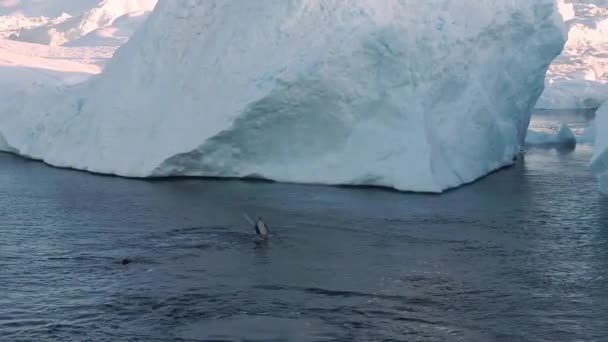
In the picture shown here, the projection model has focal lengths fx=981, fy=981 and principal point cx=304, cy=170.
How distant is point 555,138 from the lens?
25.7 metres

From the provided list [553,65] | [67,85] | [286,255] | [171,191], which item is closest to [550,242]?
[286,255]

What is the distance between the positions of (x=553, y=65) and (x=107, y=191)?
28.7 metres

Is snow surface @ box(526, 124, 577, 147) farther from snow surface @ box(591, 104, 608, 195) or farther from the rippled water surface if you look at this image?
snow surface @ box(591, 104, 608, 195)

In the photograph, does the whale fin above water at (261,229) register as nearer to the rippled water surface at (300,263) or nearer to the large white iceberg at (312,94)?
the rippled water surface at (300,263)

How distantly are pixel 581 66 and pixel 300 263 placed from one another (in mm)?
32336

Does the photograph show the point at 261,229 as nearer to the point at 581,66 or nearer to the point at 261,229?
→ the point at 261,229

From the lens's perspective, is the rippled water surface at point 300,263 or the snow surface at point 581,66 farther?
the snow surface at point 581,66

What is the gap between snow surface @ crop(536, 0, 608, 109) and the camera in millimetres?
39000

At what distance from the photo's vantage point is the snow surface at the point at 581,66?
128 feet

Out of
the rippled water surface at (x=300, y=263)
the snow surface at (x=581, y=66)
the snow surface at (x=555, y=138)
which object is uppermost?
the snow surface at (x=581, y=66)

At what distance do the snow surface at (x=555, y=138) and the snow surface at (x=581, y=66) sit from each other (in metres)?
12.1

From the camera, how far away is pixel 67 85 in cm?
2238

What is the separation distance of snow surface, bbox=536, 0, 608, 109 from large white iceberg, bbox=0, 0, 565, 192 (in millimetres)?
19607

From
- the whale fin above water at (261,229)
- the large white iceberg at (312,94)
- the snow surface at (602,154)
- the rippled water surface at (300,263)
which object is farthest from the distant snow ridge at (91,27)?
the whale fin above water at (261,229)
